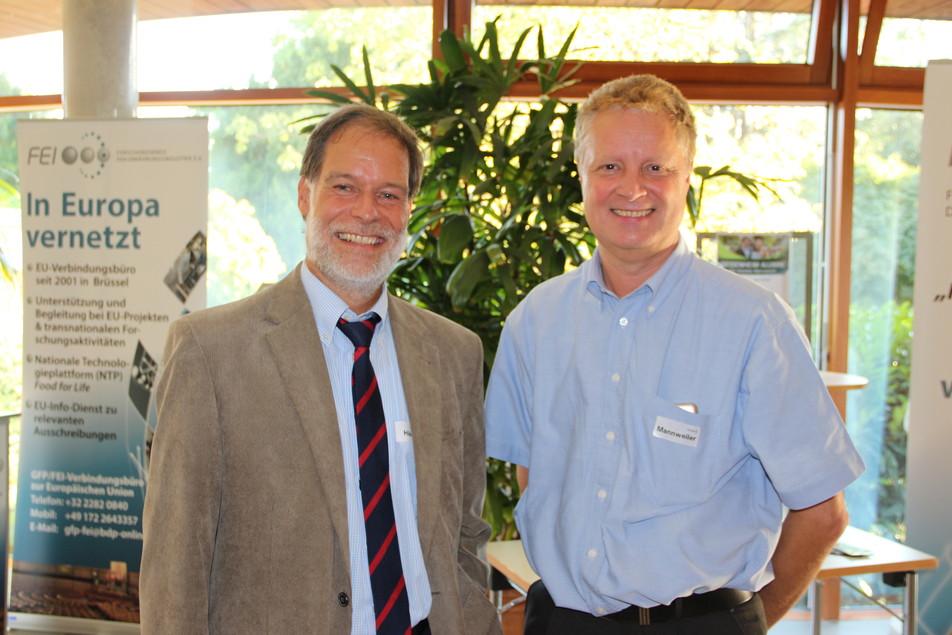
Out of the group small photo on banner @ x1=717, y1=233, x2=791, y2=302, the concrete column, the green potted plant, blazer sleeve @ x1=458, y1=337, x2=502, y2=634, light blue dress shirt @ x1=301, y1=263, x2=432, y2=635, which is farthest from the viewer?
small photo on banner @ x1=717, y1=233, x2=791, y2=302

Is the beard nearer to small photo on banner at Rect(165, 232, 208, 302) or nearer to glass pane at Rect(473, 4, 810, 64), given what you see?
small photo on banner at Rect(165, 232, 208, 302)

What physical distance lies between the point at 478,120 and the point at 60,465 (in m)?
2.54

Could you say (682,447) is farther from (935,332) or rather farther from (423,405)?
(935,332)

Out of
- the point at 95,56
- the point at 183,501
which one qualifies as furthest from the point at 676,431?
the point at 95,56

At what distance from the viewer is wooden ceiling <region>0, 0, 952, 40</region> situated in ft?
16.2

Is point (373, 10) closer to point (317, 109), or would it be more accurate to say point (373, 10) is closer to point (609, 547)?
point (317, 109)

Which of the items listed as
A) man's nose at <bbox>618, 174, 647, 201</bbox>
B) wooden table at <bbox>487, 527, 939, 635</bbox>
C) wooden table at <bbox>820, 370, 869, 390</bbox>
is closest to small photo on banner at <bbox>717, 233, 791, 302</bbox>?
wooden table at <bbox>820, 370, 869, 390</bbox>

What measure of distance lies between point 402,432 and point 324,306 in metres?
0.35

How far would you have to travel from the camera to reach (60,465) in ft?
12.3

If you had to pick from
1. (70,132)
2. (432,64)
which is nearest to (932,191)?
(432,64)

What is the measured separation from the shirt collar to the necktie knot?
0.06 feet

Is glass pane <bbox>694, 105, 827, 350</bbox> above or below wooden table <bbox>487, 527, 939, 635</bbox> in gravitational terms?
above

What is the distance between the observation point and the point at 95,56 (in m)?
4.11

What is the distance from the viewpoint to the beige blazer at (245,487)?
1.57 m
